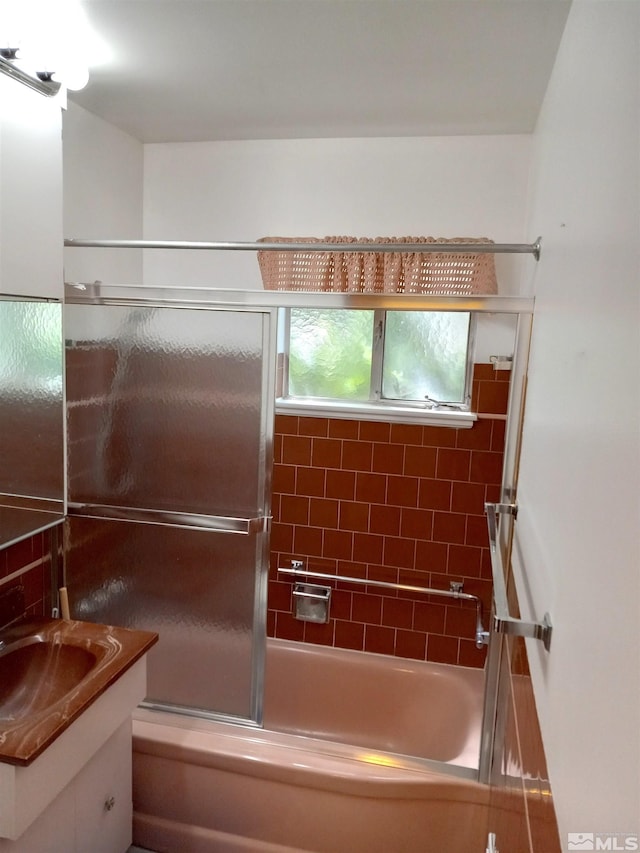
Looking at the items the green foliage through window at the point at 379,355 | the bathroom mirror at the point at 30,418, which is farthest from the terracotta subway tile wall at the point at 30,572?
the green foliage through window at the point at 379,355

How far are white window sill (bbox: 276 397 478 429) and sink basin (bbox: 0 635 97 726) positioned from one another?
141 cm

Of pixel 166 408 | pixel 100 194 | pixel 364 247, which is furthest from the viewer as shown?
pixel 100 194

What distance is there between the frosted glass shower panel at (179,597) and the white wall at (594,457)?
1070 millimetres

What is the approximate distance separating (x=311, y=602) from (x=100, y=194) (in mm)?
2061

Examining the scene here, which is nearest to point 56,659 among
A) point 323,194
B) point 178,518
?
point 178,518

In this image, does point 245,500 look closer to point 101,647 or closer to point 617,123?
point 101,647

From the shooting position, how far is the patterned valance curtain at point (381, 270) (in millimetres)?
2467

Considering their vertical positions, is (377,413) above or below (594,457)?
below

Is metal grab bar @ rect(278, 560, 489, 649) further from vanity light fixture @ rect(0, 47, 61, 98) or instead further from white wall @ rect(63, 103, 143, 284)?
vanity light fixture @ rect(0, 47, 61, 98)

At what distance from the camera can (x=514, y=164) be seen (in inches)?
97.7

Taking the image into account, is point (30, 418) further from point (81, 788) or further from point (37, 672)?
point (81, 788)

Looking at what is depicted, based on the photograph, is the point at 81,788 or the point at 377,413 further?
the point at 377,413

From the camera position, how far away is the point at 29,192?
177 centimetres

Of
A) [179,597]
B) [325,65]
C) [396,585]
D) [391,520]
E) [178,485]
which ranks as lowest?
[396,585]
